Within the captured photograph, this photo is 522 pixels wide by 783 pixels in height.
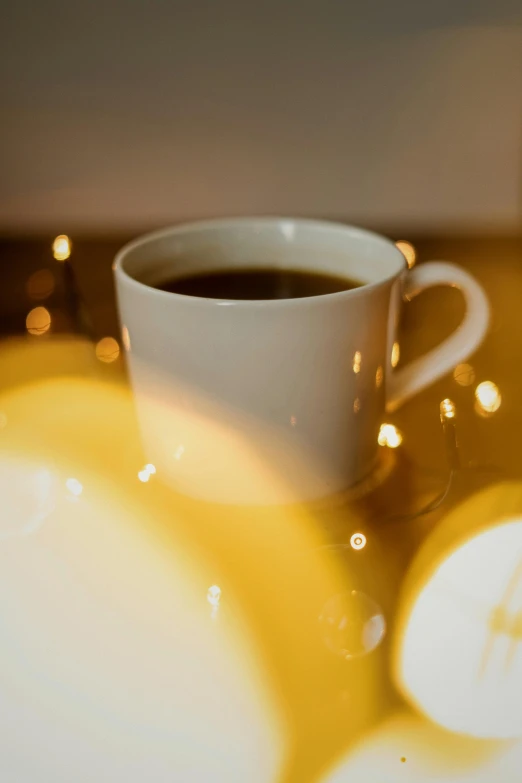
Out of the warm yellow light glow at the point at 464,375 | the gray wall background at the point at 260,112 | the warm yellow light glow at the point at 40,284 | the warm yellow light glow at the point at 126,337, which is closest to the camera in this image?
the warm yellow light glow at the point at 126,337

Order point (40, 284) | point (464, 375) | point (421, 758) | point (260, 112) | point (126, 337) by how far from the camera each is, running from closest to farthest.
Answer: point (421, 758), point (126, 337), point (464, 375), point (40, 284), point (260, 112)

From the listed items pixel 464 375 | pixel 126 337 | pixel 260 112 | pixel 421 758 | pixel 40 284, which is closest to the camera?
pixel 421 758

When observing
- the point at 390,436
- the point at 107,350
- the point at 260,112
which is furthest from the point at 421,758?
the point at 260,112

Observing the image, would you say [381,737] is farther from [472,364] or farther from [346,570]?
[472,364]

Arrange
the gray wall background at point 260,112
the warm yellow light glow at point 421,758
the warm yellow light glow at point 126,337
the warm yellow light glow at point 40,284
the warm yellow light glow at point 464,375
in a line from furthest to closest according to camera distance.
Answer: the gray wall background at point 260,112 → the warm yellow light glow at point 40,284 → the warm yellow light glow at point 464,375 → the warm yellow light glow at point 126,337 → the warm yellow light glow at point 421,758

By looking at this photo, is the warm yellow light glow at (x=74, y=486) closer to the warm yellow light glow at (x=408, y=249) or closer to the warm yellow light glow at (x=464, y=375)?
the warm yellow light glow at (x=464, y=375)

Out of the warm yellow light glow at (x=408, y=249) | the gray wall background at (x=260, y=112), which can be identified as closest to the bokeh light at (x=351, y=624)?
the warm yellow light glow at (x=408, y=249)

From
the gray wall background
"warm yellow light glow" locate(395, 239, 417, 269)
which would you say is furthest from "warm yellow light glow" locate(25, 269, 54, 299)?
"warm yellow light glow" locate(395, 239, 417, 269)

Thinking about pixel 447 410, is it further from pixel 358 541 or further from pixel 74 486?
pixel 74 486
